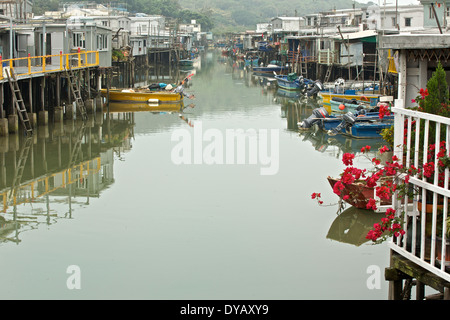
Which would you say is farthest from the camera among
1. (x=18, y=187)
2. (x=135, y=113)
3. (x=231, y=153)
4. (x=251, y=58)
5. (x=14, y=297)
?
(x=251, y=58)

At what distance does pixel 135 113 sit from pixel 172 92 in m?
4.67

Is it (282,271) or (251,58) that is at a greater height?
(251,58)

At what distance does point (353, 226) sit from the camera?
51.5ft

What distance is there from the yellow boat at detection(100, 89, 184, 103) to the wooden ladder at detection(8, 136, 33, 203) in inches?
516

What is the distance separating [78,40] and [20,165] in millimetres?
16664

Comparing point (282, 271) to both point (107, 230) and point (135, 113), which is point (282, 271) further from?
point (135, 113)

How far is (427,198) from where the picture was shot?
8555 mm

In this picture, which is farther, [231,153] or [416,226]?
[231,153]

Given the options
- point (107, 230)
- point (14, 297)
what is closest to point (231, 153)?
point (107, 230)

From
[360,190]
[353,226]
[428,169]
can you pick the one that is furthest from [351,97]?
[428,169]

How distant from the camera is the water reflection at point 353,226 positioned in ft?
48.7

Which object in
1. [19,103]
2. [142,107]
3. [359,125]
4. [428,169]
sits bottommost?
[359,125]

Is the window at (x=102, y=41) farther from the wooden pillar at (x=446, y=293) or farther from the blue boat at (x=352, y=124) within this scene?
the wooden pillar at (x=446, y=293)

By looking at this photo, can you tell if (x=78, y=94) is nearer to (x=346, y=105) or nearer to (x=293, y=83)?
(x=346, y=105)
